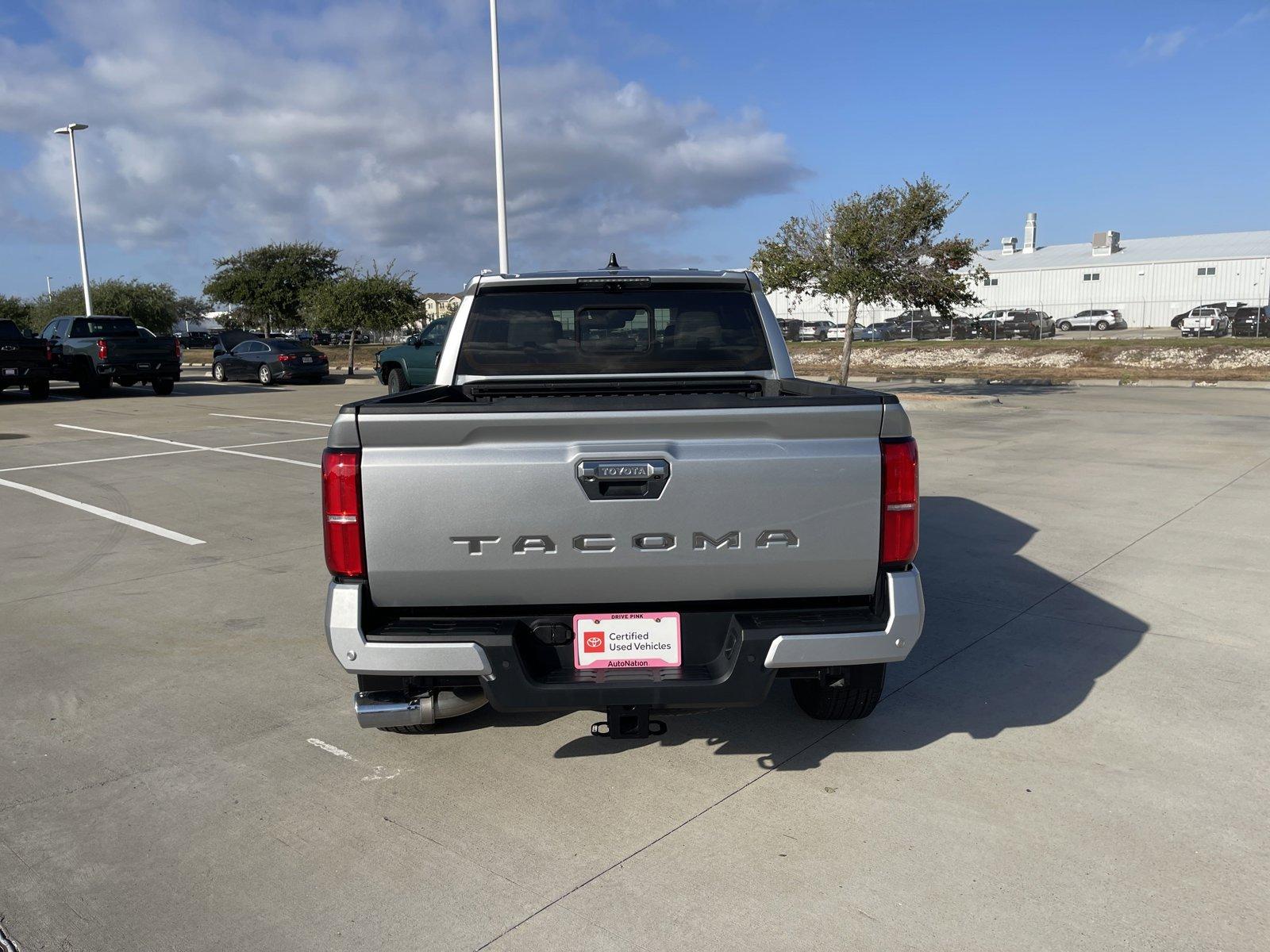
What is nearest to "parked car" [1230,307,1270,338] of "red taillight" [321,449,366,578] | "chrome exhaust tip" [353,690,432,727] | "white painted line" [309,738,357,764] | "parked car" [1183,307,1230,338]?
"parked car" [1183,307,1230,338]

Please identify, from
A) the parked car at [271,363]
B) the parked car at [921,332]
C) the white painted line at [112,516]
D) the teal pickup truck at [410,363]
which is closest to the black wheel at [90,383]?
the parked car at [271,363]

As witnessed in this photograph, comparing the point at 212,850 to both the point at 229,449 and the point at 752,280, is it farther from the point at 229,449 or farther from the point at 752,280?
the point at 229,449

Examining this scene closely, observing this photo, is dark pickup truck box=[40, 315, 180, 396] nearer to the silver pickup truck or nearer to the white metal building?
the silver pickup truck

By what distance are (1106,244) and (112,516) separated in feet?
225

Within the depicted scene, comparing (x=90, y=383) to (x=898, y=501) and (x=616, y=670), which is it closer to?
(x=616, y=670)

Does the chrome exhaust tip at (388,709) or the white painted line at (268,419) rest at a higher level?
the white painted line at (268,419)

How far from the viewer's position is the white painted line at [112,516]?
26.2 feet

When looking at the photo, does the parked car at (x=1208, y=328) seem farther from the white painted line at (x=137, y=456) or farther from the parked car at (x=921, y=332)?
the white painted line at (x=137, y=456)

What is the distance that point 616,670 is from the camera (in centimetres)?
330

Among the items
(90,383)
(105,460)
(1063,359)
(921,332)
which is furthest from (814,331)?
(105,460)

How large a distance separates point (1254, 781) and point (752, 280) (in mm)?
3055

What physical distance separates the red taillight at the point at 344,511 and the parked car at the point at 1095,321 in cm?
5556

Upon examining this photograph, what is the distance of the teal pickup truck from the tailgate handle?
17504 millimetres

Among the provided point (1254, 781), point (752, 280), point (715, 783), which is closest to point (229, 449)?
point (752, 280)
